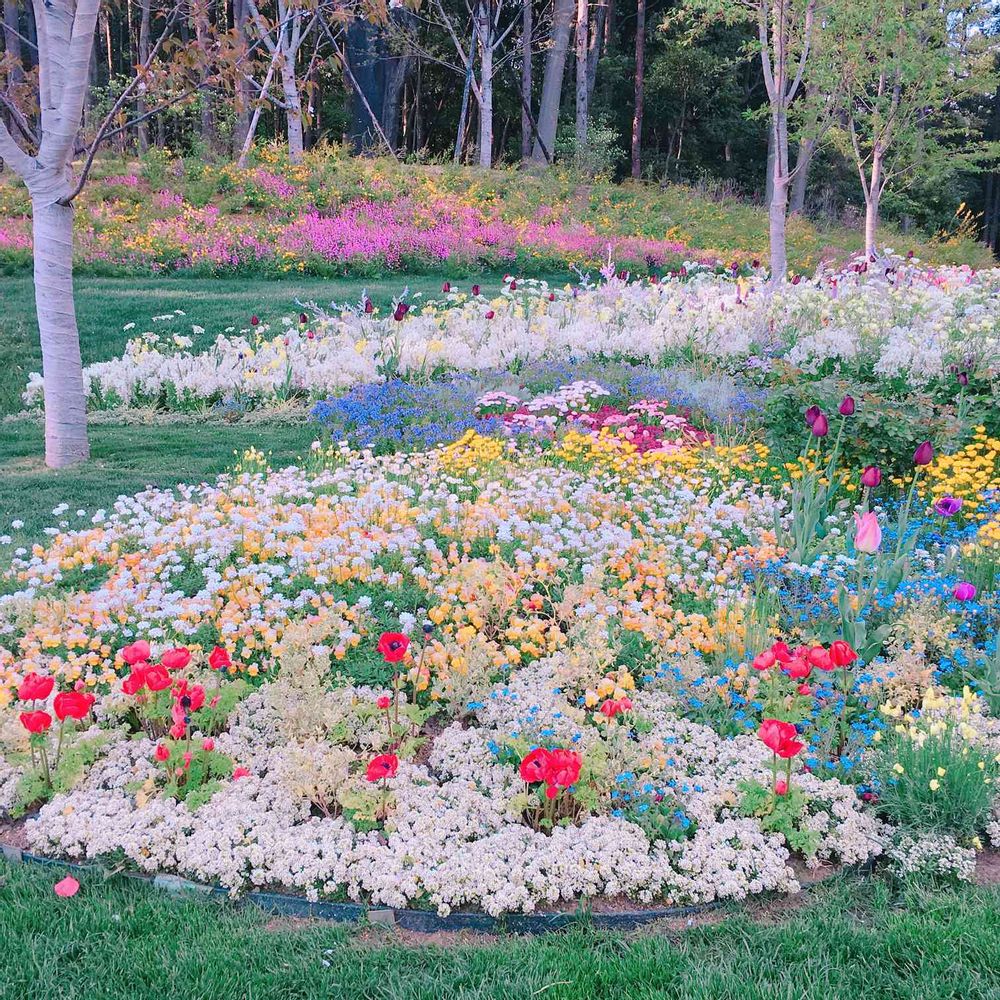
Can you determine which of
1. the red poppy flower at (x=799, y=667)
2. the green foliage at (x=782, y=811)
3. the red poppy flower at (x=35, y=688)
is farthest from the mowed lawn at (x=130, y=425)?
the red poppy flower at (x=799, y=667)

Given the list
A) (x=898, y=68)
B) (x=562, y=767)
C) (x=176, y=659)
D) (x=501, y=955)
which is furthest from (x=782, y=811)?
(x=898, y=68)

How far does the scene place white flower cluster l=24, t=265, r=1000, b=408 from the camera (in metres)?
9.05

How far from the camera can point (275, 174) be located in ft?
67.9

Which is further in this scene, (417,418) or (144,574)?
(417,418)

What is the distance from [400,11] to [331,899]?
104 feet

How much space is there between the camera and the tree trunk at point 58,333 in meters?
6.69

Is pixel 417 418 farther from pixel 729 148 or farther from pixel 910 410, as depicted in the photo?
pixel 729 148

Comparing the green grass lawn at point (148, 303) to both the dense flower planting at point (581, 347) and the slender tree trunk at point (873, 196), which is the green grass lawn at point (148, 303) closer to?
the dense flower planting at point (581, 347)

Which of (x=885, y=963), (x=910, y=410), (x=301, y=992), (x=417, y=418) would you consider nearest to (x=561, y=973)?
(x=301, y=992)

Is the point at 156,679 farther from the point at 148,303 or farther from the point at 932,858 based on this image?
the point at 148,303

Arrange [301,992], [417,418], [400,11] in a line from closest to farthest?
[301,992] < [417,418] < [400,11]

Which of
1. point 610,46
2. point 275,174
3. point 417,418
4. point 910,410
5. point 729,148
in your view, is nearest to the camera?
point 910,410

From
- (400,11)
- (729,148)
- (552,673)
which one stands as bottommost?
→ (552,673)

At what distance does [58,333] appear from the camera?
684cm
